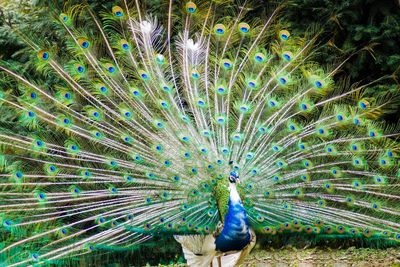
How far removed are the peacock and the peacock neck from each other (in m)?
0.09

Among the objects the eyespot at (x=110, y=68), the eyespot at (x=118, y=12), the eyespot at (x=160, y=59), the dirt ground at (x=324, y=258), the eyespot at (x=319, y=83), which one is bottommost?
the dirt ground at (x=324, y=258)

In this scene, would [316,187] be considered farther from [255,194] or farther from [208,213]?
[208,213]

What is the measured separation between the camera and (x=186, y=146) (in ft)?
16.4

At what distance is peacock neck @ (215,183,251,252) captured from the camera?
180 inches

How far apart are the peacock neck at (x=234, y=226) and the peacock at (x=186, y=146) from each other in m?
0.09

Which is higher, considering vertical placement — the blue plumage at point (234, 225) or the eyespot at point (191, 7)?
the eyespot at point (191, 7)

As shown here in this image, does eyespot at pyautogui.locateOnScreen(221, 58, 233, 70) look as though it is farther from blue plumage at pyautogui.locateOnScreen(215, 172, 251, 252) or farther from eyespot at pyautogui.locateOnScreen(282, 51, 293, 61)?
blue plumage at pyautogui.locateOnScreen(215, 172, 251, 252)

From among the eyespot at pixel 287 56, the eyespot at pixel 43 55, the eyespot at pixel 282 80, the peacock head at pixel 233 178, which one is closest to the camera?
→ the peacock head at pixel 233 178

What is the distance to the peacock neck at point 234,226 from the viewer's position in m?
4.58

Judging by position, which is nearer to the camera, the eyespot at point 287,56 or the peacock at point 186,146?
the peacock at point 186,146

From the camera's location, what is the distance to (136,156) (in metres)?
5.05

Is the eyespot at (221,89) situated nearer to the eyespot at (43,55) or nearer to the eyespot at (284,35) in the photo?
the eyespot at (284,35)

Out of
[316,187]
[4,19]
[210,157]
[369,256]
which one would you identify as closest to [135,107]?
[210,157]

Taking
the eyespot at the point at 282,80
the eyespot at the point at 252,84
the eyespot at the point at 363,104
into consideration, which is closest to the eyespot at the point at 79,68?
the eyespot at the point at 252,84
